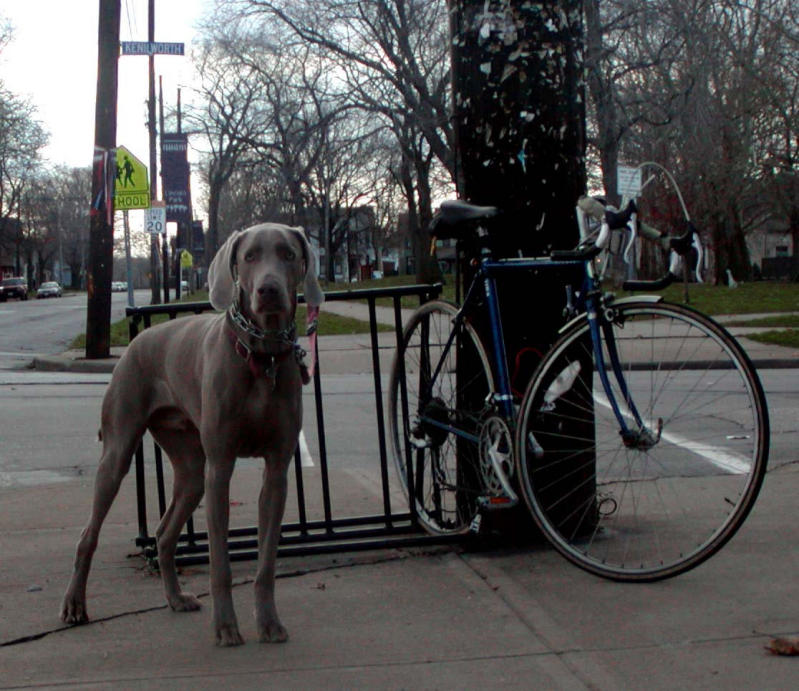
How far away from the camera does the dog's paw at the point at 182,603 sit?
404 cm

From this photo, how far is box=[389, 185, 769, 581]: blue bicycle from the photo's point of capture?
4035mm

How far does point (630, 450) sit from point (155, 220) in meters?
23.8

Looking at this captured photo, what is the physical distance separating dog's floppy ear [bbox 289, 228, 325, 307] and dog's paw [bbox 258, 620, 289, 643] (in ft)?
3.66

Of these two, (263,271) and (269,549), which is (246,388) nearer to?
(263,271)

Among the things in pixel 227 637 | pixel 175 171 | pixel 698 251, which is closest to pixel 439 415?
pixel 698 251

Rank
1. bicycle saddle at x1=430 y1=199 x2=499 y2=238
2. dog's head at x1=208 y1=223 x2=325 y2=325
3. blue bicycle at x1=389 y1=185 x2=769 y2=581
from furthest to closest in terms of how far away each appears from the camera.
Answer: bicycle saddle at x1=430 y1=199 x2=499 y2=238 → blue bicycle at x1=389 y1=185 x2=769 y2=581 → dog's head at x1=208 y1=223 x2=325 y2=325

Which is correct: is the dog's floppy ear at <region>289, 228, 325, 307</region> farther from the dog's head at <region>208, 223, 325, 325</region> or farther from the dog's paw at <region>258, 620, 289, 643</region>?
the dog's paw at <region>258, 620, 289, 643</region>

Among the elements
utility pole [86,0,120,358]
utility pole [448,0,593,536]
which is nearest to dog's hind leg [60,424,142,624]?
utility pole [448,0,593,536]

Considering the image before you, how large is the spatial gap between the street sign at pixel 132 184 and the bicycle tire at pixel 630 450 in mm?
13751

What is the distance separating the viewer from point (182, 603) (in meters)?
4.05

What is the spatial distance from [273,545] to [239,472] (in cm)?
348

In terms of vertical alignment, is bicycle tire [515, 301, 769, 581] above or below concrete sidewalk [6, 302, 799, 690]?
above

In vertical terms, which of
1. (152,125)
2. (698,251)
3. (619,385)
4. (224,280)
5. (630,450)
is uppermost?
(152,125)

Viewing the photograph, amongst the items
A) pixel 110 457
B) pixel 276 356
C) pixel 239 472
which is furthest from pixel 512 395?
pixel 239 472
